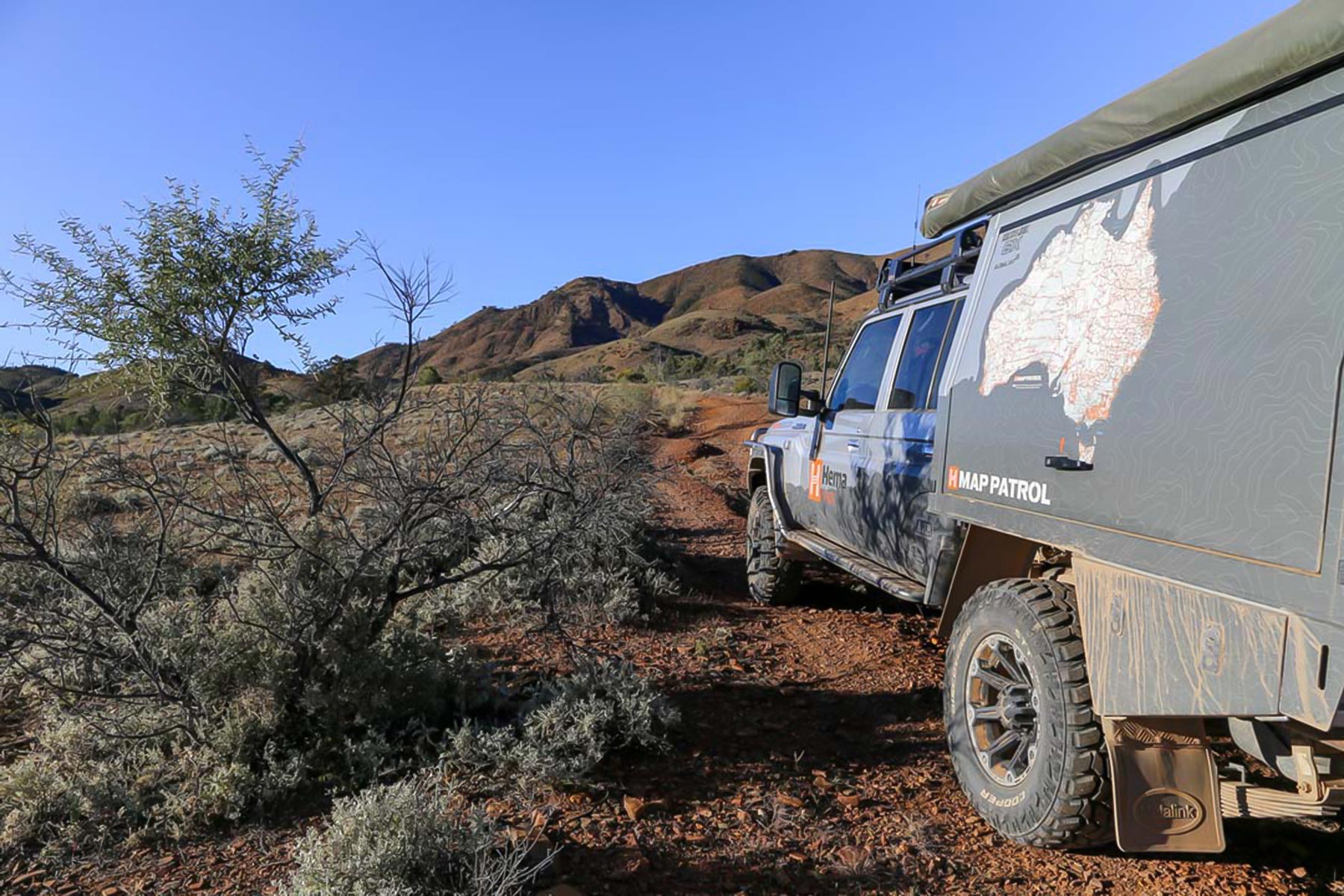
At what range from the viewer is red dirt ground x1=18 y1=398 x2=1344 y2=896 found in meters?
2.60

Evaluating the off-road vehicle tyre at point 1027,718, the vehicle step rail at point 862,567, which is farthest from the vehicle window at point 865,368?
the off-road vehicle tyre at point 1027,718

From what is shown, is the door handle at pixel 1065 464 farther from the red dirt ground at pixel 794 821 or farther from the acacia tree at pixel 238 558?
the acacia tree at pixel 238 558

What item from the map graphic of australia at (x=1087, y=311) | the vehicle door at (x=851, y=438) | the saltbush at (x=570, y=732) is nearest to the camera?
the map graphic of australia at (x=1087, y=311)

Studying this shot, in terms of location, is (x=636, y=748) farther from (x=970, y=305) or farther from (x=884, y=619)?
(x=884, y=619)

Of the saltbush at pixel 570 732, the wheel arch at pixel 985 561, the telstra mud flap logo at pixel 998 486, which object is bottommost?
the saltbush at pixel 570 732

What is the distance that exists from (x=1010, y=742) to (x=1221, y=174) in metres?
1.99

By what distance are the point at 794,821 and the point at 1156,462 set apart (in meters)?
1.88

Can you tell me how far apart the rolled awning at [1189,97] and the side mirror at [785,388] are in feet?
6.66

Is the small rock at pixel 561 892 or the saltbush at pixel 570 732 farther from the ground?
the saltbush at pixel 570 732

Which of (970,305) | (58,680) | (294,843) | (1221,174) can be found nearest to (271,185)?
(58,680)

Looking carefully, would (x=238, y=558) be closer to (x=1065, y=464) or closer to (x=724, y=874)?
(x=724, y=874)

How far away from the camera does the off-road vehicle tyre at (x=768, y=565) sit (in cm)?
617

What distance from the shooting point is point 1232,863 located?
263cm

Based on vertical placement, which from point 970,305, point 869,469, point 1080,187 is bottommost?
point 869,469
